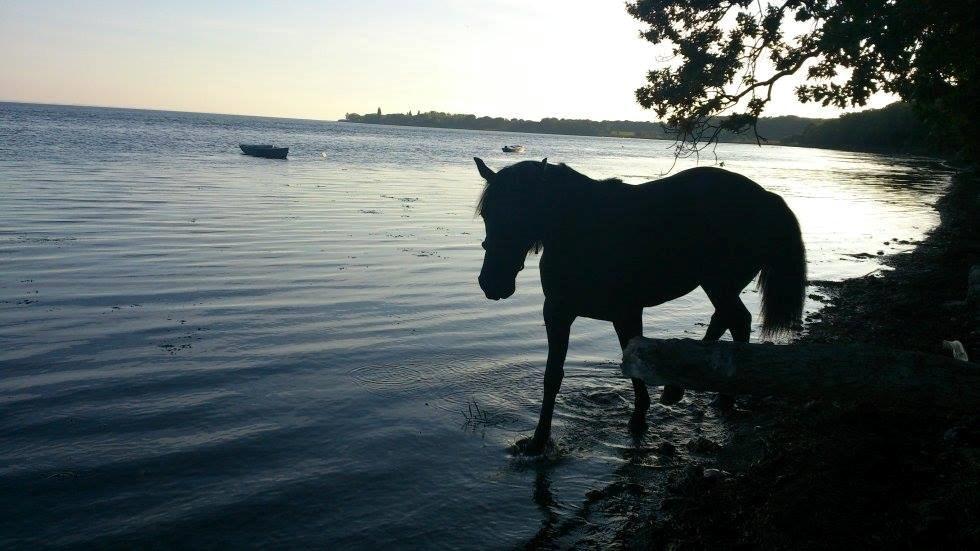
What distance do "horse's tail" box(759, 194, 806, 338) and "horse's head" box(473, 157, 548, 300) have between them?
300 cm

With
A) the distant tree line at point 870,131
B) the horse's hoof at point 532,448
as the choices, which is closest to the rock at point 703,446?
the horse's hoof at point 532,448

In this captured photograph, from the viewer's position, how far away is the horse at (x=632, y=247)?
627 cm

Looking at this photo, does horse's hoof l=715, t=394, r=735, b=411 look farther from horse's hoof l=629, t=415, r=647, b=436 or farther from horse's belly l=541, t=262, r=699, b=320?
horse's belly l=541, t=262, r=699, b=320

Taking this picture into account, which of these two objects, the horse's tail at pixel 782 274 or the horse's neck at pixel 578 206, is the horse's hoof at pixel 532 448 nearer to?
the horse's neck at pixel 578 206

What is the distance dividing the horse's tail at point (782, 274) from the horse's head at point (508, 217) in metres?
3.00

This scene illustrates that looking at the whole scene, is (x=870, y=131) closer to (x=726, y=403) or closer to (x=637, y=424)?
(x=726, y=403)

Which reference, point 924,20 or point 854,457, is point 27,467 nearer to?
point 854,457

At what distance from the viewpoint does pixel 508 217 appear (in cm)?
616

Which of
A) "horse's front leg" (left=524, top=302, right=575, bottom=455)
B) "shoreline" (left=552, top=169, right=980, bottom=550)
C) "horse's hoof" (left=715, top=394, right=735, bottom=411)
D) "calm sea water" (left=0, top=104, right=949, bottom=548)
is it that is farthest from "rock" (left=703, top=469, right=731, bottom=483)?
"horse's hoof" (left=715, top=394, right=735, bottom=411)

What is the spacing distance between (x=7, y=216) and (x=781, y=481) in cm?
2227

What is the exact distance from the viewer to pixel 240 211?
2480 cm

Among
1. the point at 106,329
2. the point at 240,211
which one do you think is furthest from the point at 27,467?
the point at 240,211

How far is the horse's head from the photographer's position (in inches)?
243

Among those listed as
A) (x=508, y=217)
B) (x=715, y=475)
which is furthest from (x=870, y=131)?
(x=508, y=217)
